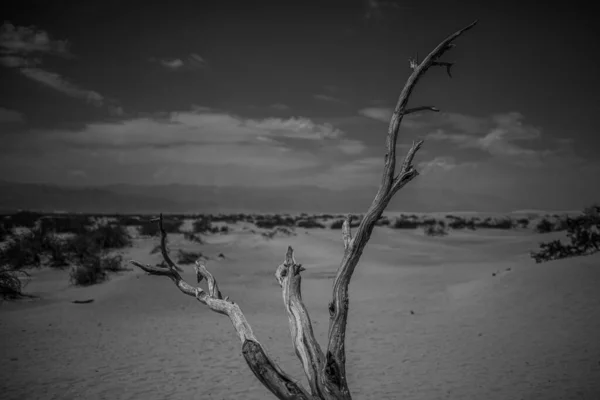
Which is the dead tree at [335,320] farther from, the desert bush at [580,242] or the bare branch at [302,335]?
the desert bush at [580,242]

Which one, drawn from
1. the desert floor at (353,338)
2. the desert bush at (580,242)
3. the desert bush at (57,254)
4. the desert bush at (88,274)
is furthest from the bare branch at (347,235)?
the desert bush at (57,254)

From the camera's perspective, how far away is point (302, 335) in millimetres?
2479

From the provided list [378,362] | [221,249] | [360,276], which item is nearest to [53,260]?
[221,249]

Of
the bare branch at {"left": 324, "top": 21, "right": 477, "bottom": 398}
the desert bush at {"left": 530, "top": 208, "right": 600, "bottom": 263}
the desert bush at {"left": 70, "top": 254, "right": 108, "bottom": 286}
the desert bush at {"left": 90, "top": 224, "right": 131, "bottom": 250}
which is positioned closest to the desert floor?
the desert bush at {"left": 70, "top": 254, "right": 108, "bottom": 286}

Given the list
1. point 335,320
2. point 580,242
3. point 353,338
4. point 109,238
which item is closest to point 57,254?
point 109,238

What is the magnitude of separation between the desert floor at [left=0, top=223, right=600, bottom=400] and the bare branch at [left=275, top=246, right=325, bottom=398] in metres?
2.81

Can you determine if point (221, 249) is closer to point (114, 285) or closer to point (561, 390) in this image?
point (114, 285)

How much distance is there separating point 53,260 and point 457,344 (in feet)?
46.4

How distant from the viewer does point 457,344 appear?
6.63 metres

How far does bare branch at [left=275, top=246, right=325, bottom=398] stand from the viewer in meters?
2.31

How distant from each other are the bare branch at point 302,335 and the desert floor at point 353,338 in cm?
281

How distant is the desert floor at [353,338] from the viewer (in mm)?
4891

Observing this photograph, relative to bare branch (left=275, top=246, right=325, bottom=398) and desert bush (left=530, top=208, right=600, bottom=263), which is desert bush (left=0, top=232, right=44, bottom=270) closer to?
bare branch (left=275, top=246, right=325, bottom=398)

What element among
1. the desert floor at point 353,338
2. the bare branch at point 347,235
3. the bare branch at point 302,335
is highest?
the bare branch at point 347,235
